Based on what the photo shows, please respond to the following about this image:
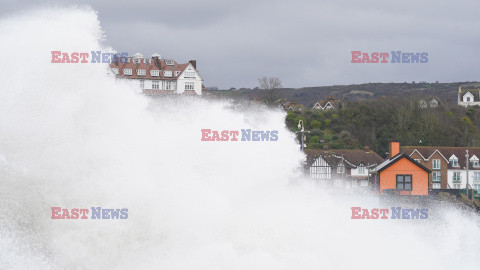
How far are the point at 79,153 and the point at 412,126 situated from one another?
5199 cm

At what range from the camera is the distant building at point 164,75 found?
6523 centimetres

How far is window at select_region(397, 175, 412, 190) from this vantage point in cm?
4738

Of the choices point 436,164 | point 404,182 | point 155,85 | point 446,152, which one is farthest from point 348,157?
point 155,85

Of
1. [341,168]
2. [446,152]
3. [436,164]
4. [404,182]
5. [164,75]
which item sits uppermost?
[164,75]

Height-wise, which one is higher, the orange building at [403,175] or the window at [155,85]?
the window at [155,85]

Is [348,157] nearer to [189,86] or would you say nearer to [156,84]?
[189,86]

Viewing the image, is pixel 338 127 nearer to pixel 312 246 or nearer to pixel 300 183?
pixel 300 183

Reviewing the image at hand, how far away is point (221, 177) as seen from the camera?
21234 millimetres

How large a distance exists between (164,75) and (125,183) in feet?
159

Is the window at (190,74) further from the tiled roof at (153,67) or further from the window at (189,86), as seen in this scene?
the window at (189,86)

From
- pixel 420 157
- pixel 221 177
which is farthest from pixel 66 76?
pixel 420 157

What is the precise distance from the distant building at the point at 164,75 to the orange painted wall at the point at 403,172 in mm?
24356

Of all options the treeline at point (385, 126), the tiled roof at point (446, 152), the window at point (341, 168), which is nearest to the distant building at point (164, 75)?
the treeline at point (385, 126)

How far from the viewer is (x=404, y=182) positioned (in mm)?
47625
